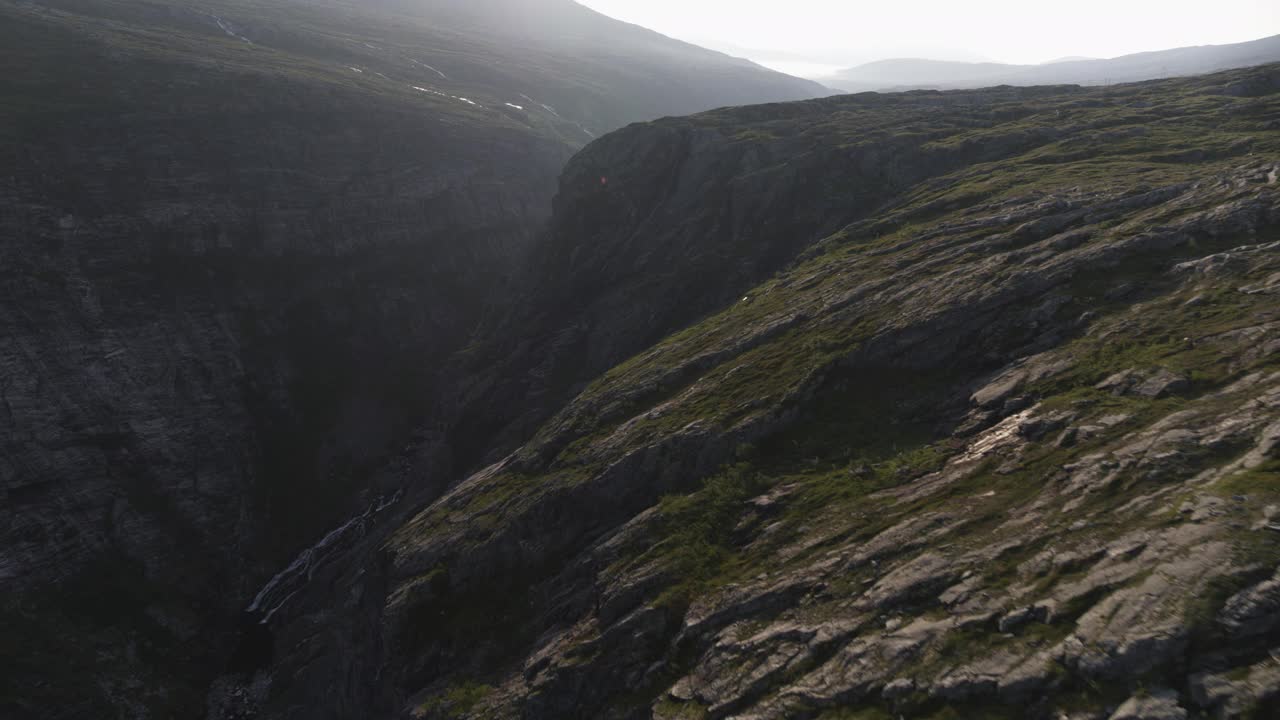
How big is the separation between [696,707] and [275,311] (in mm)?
84655

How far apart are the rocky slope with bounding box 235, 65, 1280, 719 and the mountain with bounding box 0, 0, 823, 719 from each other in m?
15.2

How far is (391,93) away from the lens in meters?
131

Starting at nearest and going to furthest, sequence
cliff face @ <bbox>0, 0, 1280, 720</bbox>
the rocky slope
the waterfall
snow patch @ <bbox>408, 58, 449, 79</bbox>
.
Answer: the rocky slope
cliff face @ <bbox>0, 0, 1280, 720</bbox>
the waterfall
snow patch @ <bbox>408, 58, 449, 79</bbox>

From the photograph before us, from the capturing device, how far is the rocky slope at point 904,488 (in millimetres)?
15398

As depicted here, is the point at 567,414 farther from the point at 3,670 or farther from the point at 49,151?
the point at 49,151

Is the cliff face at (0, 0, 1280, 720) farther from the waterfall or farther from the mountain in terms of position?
the waterfall

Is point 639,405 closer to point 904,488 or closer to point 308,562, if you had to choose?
point 904,488

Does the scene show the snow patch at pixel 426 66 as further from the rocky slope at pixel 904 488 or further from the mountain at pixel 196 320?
the rocky slope at pixel 904 488

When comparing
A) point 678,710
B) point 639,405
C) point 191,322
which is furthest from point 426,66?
point 678,710

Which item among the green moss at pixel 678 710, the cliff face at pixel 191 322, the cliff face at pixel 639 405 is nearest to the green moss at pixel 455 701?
A: the cliff face at pixel 639 405

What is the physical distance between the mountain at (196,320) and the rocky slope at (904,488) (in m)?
15.2

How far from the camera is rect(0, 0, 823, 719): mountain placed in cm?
5072

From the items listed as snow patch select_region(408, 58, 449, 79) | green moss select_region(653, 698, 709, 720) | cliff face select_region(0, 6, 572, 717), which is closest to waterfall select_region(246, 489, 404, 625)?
cliff face select_region(0, 6, 572, 717)

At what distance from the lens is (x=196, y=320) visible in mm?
71875
